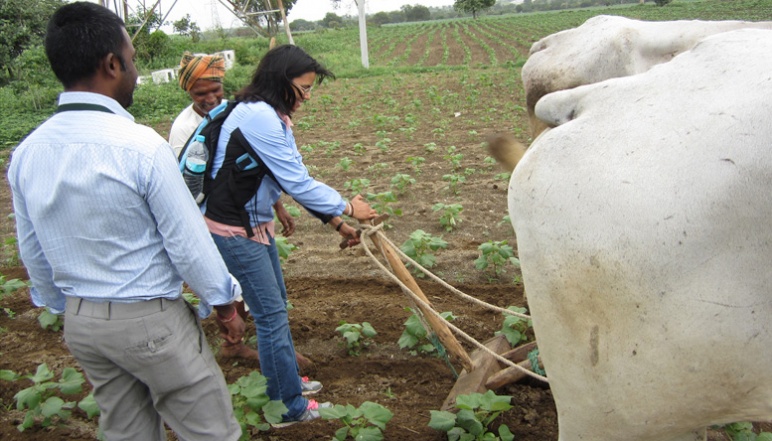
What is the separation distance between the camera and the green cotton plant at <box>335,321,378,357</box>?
3864mm

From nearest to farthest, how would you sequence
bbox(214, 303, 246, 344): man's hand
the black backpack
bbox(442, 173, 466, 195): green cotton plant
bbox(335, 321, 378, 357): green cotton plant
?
bbox(214, 303, 246, 344): man's hand → the black backpack → bbox(335, 321, 378, 357): green cotton plant → bbox(442, 173, 466, 195): green cotton plant

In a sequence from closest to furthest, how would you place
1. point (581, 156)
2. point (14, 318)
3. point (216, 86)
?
point (581, 156) < point (216, 86) < point (14, 318)

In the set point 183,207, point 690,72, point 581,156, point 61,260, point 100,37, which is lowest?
point 61,260

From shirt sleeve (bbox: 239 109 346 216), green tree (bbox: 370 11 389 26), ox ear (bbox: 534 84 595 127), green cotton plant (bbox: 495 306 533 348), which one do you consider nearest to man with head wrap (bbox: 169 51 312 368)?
shirt sleeve (bbox: 239 109 346 216)

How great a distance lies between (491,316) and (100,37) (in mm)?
3086

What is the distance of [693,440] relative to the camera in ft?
6.02

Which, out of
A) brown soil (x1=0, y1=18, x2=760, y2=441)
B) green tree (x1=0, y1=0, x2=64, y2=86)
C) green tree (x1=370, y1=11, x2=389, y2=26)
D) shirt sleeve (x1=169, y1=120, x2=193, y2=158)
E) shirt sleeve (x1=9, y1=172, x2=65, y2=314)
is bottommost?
brown soil (x1=0, y1=18, x2=760, y2=441)

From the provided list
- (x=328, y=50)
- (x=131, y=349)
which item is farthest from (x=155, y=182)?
(x=328, y=50)

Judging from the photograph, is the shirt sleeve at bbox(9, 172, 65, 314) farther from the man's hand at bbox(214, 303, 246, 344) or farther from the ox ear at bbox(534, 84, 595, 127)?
the ox ear at bbox(534, 84, 595, 127)

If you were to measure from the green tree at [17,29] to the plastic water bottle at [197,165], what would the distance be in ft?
65.8

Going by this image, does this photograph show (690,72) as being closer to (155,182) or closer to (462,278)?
(155,182)

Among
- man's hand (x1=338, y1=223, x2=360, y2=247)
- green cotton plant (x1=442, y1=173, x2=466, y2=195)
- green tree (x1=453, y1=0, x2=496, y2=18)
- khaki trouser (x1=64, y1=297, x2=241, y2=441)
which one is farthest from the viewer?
green tree (x1=453, y1=0, x2=496, y2=18)

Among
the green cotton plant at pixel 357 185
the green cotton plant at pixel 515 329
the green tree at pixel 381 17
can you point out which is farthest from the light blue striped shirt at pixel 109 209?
the green tree at pixel 381 17

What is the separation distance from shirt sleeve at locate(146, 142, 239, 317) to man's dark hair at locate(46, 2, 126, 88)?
1.07 ft
